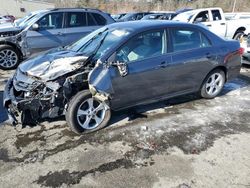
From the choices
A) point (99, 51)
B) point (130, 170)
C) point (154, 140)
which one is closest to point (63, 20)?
point (99, 51)

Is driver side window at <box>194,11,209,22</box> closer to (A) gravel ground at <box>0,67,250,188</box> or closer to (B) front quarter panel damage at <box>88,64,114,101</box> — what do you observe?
(A) gravel ground at <box>0,67,250,188</box>

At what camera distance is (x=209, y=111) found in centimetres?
517

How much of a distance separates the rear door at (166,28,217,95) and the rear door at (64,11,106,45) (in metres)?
4.60

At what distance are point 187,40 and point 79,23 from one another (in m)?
4.79

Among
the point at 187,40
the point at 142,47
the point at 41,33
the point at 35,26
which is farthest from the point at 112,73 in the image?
the point at 41,33

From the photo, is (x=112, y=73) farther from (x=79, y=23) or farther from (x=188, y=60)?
(x=79, y=23)

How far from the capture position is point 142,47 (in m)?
4.48

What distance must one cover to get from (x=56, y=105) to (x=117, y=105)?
98 cm

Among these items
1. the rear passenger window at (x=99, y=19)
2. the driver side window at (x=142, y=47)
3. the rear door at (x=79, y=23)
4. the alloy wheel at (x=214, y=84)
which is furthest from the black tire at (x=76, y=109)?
the rear passenger window at (x=99, y=19)

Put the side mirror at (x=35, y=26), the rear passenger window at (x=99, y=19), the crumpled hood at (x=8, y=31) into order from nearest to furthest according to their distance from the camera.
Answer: the side mirror at (x=35, y=26)
the crumpled hood at (x=8, y=31)
the rear passenger window at (x=99, y=19)

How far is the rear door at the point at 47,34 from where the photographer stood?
805 cm

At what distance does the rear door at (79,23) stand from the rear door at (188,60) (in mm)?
4603

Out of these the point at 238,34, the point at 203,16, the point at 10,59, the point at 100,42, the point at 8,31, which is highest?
the point at 203,16

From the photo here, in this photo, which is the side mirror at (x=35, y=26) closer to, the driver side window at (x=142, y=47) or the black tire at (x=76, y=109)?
the driver side window at (x=142, y=47)
